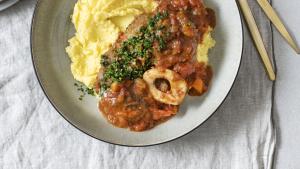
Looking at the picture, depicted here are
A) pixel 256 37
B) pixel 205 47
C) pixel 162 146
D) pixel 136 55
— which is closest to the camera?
pixel 136 55

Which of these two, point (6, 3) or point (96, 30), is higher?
point (6, 3)

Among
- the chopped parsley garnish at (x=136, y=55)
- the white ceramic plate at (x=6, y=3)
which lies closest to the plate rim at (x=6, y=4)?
the white ceramic plate at (x=6, y=3)

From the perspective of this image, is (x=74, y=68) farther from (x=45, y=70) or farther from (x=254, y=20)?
(x=254, y=20)

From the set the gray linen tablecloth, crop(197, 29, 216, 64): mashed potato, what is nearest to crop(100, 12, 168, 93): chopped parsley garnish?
crop(197, 29, 216, 64): mashed potato

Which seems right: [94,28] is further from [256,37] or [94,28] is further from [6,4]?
[256,37]

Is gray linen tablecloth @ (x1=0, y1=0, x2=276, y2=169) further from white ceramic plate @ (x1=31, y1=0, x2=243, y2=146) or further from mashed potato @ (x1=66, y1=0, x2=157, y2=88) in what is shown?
mashed potato @ (x1=66, y1=0, x2=157, y2=88)

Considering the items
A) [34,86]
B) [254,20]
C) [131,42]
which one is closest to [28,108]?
[34,86]

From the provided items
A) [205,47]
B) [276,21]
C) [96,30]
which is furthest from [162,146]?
[276,21]
